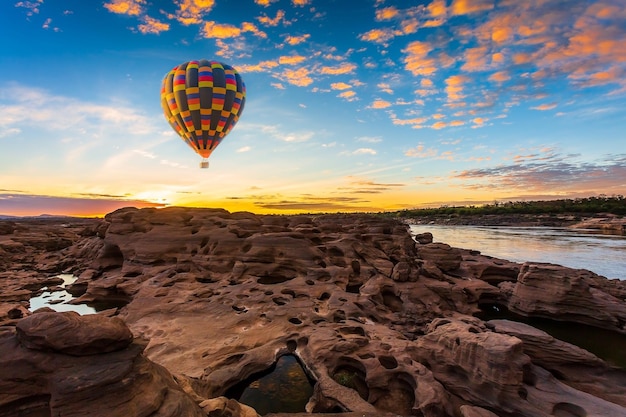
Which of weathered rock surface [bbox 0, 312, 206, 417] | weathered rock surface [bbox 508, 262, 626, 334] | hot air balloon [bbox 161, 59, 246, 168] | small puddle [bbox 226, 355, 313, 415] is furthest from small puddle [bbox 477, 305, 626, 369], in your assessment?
hot air balloon [bbox 161, 59, 246, 168]

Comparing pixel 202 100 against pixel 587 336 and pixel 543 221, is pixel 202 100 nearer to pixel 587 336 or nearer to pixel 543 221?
pixel 587 336

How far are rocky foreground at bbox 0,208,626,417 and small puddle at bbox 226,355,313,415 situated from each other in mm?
434

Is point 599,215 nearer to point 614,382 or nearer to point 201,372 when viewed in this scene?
point 614,382

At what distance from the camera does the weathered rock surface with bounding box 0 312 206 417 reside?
446 centimetres

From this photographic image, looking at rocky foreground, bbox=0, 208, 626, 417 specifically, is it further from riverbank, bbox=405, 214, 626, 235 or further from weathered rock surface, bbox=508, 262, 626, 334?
riverbank, bbox=405, 214, 626, 235

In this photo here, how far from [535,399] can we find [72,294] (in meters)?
22.7

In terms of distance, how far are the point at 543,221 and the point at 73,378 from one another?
360 feet

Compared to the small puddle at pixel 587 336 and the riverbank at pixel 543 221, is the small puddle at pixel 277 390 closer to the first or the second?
the small puddle at pixel 587 336

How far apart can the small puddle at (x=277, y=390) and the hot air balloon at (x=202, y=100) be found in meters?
22.3

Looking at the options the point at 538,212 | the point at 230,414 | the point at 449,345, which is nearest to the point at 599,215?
the point at 538,212

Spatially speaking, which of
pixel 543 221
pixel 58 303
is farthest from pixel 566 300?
pixel 543 221

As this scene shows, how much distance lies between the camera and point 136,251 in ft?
68.2

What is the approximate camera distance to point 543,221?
9125 cm

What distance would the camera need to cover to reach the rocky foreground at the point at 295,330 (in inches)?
189
